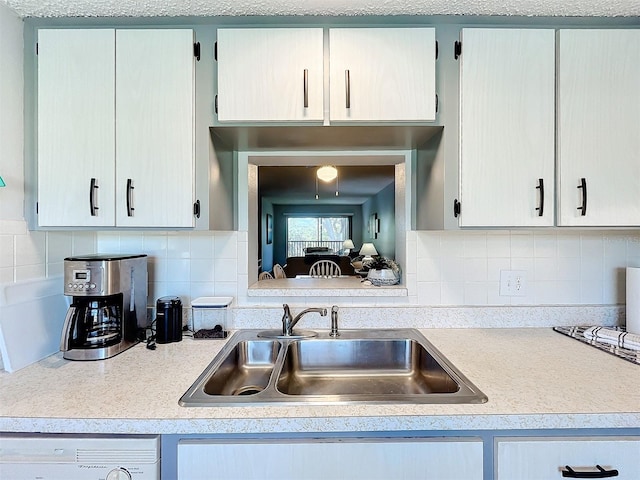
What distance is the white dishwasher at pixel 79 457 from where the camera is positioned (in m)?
0.85

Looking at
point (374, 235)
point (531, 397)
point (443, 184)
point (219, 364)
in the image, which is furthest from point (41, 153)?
point (374, 235)

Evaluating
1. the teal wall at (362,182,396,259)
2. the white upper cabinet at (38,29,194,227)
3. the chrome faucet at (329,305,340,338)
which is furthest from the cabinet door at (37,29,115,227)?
the teal wall at (362,182,396,259)

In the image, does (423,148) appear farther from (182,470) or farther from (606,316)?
(182,470)

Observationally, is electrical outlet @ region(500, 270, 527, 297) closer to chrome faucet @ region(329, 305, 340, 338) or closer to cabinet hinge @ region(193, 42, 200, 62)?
chrome faucet @ region(329, 305, 340, 338)

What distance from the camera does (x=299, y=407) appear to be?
0.88m

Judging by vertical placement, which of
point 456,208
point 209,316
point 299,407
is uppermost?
point 456,208

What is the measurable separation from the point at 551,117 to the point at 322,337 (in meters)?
1.21

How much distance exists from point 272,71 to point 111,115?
60cm

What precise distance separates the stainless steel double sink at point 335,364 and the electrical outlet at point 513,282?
49cm

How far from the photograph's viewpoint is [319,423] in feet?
2.80

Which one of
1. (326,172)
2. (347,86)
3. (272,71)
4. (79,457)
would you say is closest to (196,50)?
(272,71)

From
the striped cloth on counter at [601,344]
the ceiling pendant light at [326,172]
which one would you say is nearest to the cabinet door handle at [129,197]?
the striped cloth on counter at [601,344]

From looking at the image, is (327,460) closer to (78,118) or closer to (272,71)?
(272,71)

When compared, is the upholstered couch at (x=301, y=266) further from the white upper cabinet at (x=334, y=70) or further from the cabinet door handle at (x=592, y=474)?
the cabinet door handle at (x=592, y=474)
